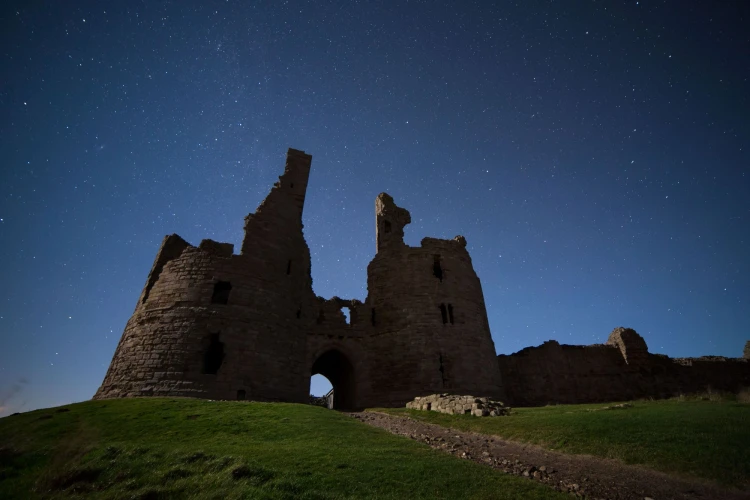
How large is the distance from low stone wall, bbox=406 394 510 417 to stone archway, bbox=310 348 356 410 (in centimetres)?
699

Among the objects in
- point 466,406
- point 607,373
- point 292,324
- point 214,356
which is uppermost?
A: point 292,324

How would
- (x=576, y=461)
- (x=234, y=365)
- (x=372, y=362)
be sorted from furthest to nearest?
1. (x=372, y=362)
2. (x=234, y=365)
3. (x=576, y=461)

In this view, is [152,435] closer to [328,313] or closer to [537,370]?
[328,313]

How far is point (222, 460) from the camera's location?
7848 millimetres

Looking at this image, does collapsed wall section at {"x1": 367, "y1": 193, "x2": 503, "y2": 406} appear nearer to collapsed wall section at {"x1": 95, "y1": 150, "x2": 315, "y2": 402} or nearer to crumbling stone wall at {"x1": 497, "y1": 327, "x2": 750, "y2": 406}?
crumbling stone wall at {"x1": 497, "y1": 327, "x2": 750, "y2": 406}

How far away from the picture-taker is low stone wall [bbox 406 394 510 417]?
13814 mm

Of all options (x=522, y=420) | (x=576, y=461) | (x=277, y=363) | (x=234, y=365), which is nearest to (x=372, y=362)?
(x=277, y=363)

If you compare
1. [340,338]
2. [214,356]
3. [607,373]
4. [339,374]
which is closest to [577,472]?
[214,356]

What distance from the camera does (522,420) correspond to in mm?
11938

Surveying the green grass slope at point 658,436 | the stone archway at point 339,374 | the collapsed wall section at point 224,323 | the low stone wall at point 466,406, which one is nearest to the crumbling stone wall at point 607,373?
the stone archway at point 339,374

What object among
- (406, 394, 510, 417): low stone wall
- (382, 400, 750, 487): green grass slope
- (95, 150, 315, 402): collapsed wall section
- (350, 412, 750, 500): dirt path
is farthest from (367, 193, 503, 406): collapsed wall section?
(350, 412, 750, 500): dirt path

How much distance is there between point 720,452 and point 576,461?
8.68 ft

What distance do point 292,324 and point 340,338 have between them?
3.47 m

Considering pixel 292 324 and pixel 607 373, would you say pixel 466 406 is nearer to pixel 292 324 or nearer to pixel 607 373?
pixel 292 324
